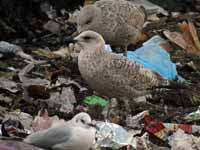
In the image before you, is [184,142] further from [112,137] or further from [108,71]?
[108,71]

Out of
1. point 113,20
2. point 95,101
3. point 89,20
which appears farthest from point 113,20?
point 95,101

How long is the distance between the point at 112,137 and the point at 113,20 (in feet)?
10.2

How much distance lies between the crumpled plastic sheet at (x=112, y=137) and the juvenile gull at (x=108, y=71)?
0.73m

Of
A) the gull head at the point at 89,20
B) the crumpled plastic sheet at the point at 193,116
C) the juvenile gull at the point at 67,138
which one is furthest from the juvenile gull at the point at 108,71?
the gull head at the point at 89,20

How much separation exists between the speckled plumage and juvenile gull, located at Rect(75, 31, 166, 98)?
69.2 inches

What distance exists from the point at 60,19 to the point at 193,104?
366cm

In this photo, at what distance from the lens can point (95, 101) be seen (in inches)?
287

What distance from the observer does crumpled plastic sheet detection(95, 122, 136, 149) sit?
5785 millimetres

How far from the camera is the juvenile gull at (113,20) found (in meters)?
8.67

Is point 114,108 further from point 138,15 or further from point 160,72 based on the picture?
point 138,15

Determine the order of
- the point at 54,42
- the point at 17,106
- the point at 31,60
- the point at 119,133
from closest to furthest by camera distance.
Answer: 1. the point at 119,133
2. the point at 17,106
3. the point at 31,60
4. the point at 54,42

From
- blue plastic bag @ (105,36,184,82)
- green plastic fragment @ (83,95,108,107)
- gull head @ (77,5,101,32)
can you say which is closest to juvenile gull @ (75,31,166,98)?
green plastic fragment @ (83,95,108,107)

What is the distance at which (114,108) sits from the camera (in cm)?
718

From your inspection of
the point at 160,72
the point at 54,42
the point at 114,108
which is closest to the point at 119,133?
the point at 114,108
